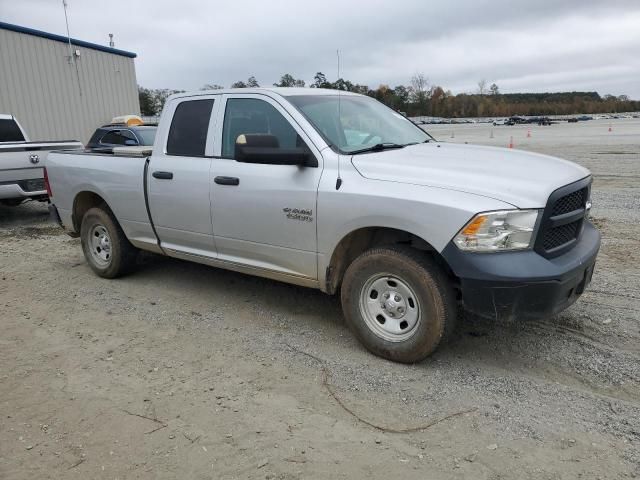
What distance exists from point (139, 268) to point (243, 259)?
233cm

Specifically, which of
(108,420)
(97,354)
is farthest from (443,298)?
(97,354)

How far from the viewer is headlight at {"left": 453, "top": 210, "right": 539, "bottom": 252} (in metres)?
3.24

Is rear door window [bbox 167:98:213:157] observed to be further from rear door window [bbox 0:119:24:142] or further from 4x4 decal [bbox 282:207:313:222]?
rear door window [bbox 0:119:24:142]

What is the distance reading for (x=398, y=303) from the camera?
Result: 376 cm

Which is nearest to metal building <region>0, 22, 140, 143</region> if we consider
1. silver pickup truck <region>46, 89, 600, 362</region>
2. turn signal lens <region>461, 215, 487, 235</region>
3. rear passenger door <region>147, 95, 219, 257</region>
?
silver pickup truck <region>46, 89, 600, 362</region>

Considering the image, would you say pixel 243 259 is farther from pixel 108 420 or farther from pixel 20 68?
pixel 20 68

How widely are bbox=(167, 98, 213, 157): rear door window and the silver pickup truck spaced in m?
0.01

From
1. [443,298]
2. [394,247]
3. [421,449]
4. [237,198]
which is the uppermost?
[237,198]

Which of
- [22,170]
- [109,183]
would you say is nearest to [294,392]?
[109,183]

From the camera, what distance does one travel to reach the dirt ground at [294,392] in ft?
9.17

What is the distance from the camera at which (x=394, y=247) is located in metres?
3.72

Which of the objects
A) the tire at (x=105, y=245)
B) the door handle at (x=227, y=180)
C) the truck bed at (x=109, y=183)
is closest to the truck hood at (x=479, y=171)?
the door handle at (x=227, y=180)

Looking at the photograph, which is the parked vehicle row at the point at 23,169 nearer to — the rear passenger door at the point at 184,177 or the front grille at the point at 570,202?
the rear passenger door at the point at 184,177

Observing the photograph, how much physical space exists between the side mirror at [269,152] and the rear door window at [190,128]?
997 mm
